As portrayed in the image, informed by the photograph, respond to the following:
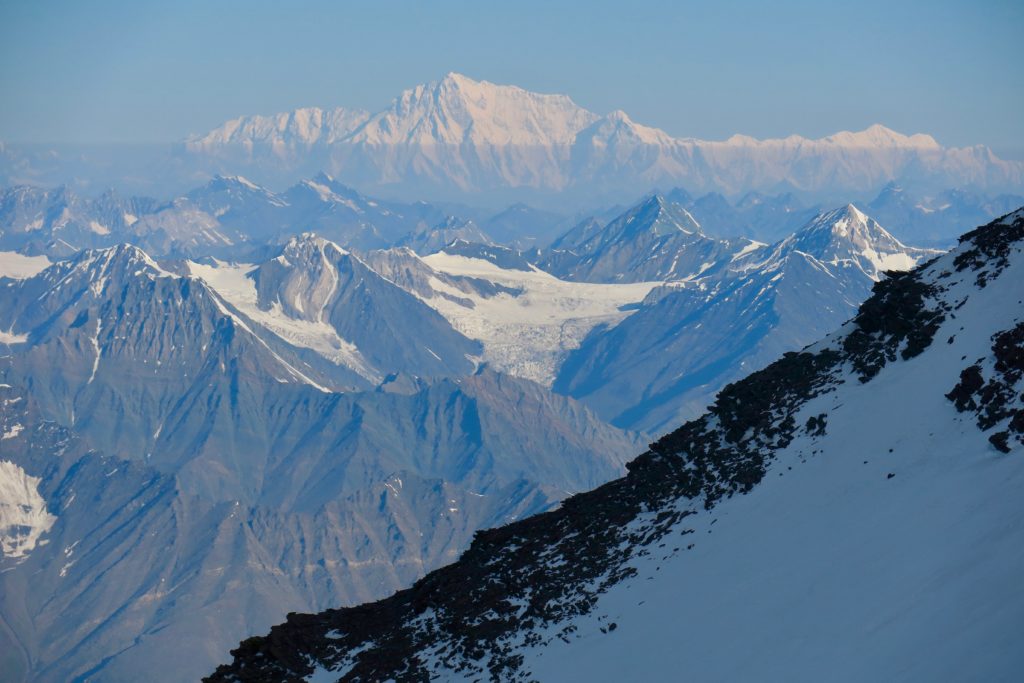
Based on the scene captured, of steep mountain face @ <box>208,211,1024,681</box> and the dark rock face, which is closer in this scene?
steep mountain face @ <box>208,211,1024,681</box>

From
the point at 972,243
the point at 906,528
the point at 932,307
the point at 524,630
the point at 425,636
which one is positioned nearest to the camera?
the point at 906,528

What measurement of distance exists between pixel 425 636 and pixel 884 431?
22.3 meters

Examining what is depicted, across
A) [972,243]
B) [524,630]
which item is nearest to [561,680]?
[524,630]

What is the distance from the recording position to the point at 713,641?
4175cm

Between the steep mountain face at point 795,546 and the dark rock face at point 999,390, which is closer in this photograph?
the steep mountain face at point 795,546

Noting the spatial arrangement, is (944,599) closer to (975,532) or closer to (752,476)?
(975,532)

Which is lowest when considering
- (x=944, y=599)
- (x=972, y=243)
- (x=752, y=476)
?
(x=944, y=599)

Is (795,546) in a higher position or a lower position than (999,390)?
lower

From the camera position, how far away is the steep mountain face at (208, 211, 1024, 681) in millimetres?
36062

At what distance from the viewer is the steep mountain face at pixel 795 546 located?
36062mm

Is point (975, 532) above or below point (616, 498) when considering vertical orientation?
below

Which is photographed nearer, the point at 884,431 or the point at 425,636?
the point at 884,431

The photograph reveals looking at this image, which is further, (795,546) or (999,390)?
(999,390)

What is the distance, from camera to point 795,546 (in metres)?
46.2
